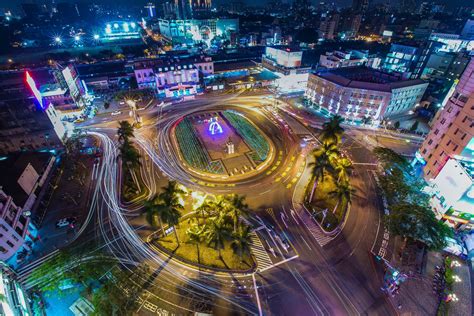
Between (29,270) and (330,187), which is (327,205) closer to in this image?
(330,187)

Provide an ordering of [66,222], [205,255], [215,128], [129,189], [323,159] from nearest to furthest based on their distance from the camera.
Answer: [205,255] → [323,159] → [66,222] → [129,189] → [215,128]

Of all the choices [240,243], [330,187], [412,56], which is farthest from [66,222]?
[412,56]

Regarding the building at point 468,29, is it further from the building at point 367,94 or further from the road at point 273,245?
the road at point 273,245

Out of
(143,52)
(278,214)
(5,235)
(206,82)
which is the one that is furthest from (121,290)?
(143,52)

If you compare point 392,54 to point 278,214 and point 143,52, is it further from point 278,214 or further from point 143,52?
point 143,52

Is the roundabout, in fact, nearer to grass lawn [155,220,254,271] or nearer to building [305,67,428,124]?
grass lawn [155,220,254,271]

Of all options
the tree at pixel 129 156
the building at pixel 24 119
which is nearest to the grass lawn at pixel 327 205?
the tree at pixel 129 156
